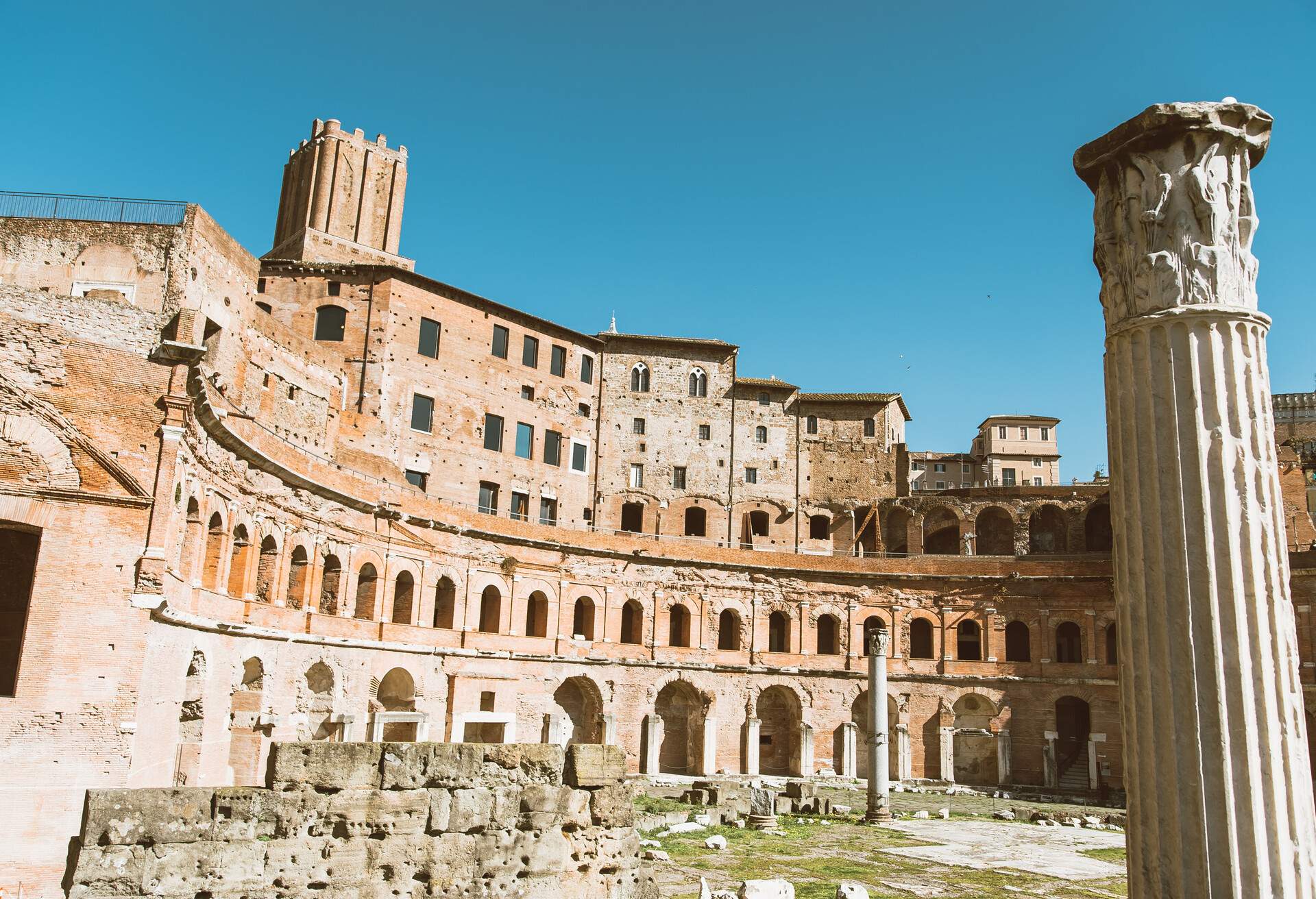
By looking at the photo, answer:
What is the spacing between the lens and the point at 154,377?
17859mm

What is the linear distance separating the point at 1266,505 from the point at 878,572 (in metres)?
34.3

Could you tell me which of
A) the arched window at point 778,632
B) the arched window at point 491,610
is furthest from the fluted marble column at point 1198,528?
the arched window at point 778,632

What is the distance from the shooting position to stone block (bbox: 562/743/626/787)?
11734mm

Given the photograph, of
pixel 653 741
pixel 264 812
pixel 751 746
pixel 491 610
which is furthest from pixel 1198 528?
pixel 751 746

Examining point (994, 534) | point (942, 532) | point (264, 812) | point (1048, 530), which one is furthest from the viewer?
point (942, 532)

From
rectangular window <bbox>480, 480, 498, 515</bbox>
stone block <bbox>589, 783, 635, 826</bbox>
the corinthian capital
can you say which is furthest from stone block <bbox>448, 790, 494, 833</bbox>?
rectangular window <bbox>480, 480, 498, 515</bbox>

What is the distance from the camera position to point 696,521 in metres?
44.5

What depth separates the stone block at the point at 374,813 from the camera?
10.1m

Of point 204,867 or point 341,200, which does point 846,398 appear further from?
point 204,867

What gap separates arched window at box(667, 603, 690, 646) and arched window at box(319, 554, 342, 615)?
13.7 metres

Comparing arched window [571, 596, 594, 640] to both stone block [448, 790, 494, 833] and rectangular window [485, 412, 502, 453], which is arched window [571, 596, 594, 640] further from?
stone block [448, 790, 494, 833]

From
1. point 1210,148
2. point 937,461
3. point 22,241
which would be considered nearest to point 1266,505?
point 1210,148

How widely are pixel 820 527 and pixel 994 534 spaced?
27.6ft

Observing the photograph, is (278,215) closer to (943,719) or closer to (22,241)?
(22,241)
